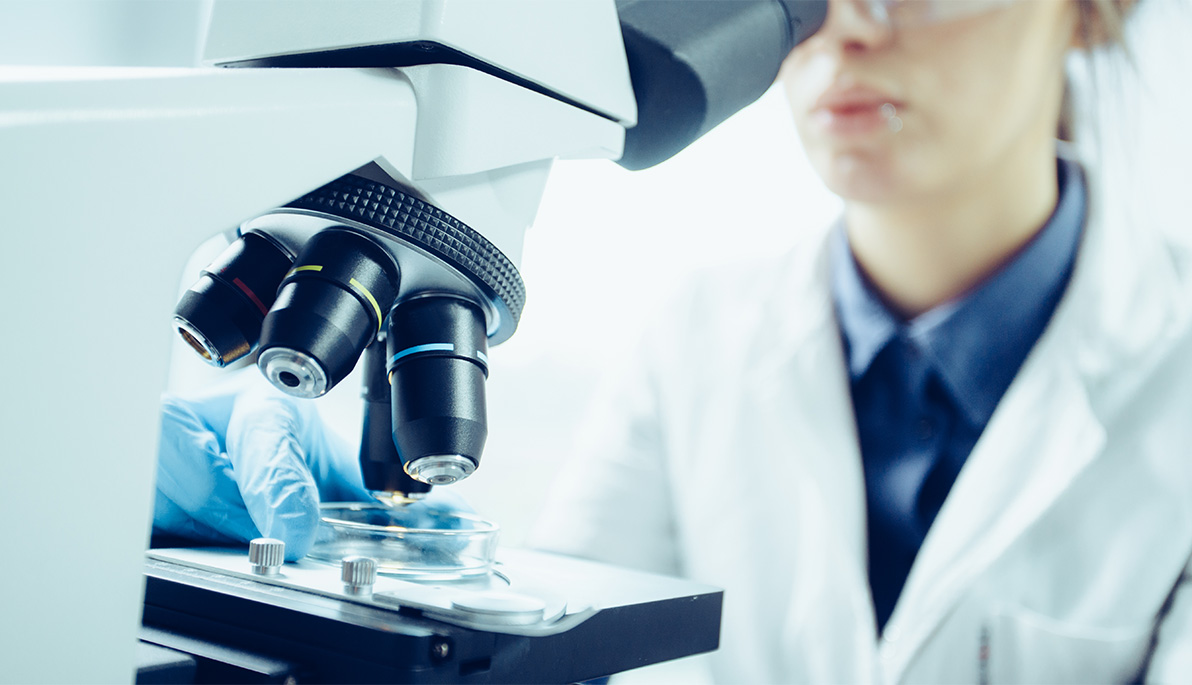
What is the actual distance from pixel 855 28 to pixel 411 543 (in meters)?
0.66

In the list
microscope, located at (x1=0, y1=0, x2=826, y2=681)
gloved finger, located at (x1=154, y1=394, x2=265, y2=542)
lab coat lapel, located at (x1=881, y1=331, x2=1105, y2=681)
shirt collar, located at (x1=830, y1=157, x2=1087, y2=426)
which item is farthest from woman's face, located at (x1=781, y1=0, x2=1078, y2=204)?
gloved finger, located at (x1=154, y1=394, x2=265, y2=542)

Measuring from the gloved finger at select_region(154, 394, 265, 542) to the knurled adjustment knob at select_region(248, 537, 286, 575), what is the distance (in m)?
0.11

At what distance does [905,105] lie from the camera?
0.89 m

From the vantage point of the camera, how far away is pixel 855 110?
916 mm

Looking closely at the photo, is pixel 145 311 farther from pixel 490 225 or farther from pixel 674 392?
pixel 674 392

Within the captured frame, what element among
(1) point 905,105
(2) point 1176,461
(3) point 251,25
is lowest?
(2) point 1176,461

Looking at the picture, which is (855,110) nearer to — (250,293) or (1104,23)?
(1104,23)

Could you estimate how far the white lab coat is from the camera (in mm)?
905

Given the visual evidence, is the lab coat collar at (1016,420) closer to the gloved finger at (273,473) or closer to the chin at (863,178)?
the chin at (863,178)

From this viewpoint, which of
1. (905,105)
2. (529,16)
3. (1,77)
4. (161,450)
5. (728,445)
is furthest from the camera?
(728,445)

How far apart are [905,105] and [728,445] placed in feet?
1.53

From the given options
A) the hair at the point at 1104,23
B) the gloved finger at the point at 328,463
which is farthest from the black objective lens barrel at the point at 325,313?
the hair at the point at 1104,23

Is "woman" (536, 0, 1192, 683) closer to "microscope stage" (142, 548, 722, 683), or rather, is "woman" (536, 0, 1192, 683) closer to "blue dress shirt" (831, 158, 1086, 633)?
"blue dress shirt" (831, 158, 1086, 633)

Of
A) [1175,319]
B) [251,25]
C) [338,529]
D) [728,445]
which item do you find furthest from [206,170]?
[1175,319]
